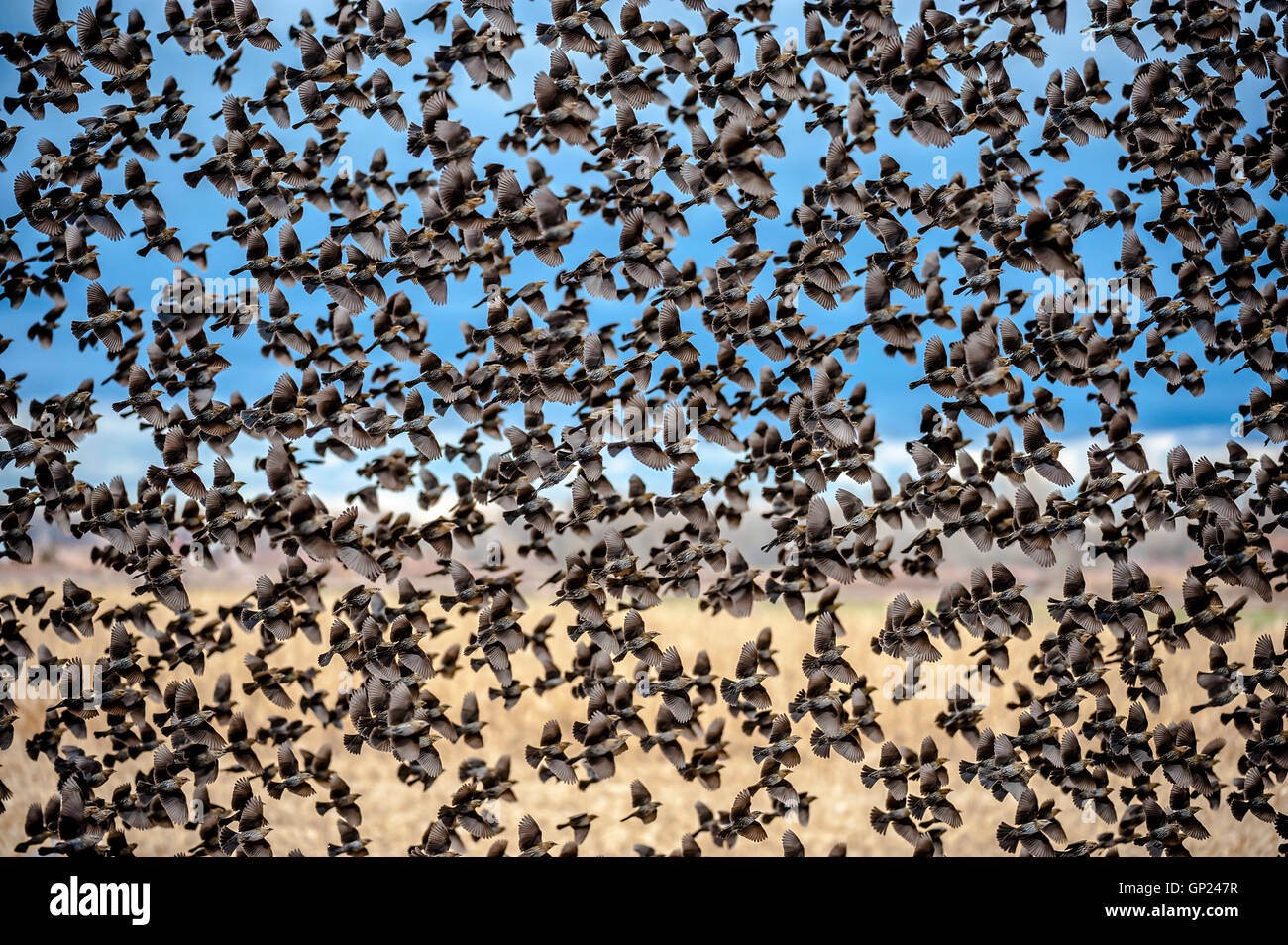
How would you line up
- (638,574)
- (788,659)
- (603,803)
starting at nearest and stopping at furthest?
(638,574), (603,803), (788,659)

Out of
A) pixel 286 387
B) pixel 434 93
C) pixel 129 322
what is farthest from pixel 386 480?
pixel 434 93

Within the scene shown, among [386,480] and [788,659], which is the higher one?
[386,480]

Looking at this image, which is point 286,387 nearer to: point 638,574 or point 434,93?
point 434,93

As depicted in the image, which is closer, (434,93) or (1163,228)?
(434,93)

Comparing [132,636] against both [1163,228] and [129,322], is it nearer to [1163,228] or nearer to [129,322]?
[129,322]

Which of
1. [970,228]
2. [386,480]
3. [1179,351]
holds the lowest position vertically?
[386,480]

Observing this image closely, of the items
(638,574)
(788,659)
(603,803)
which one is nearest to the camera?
(638,574)
